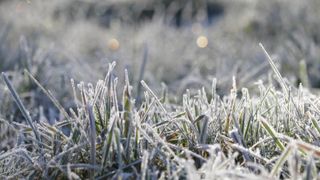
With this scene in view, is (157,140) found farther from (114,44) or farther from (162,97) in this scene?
(114,44)

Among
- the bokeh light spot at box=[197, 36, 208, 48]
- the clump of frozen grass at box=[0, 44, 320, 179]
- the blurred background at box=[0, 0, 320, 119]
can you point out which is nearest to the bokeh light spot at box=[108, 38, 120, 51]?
the blurred background at box=[0, 0, 320, 119]

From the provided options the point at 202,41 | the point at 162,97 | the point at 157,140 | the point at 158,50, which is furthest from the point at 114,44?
the point at 157,140

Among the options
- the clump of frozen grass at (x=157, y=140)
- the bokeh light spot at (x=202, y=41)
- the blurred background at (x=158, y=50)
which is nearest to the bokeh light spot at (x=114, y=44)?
the blurred background at (x=158, y=50)

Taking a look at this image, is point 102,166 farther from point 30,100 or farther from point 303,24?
point 303,24

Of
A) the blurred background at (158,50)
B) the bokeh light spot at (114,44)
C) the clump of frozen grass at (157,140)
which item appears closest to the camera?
the clump of frozen grass at (157,140)

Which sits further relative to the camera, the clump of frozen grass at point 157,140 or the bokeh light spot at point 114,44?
the bokeh light spot at point 114,44

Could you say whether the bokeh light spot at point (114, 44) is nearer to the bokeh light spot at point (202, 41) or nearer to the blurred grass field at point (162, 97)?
the blurred grass field at point (162, 97)

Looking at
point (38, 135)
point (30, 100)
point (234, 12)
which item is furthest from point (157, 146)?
point (234, 12)

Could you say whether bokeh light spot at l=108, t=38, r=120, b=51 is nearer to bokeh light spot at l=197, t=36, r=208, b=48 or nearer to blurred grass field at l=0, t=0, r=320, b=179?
blurred grass field at l=0, t=0, r=320, b=179

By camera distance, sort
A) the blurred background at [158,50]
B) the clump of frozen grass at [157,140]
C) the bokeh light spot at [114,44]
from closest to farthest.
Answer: the clump of frozen grass at [157,140] < the blurred background at [158,50] < the bokeh light spot at [114,44]
